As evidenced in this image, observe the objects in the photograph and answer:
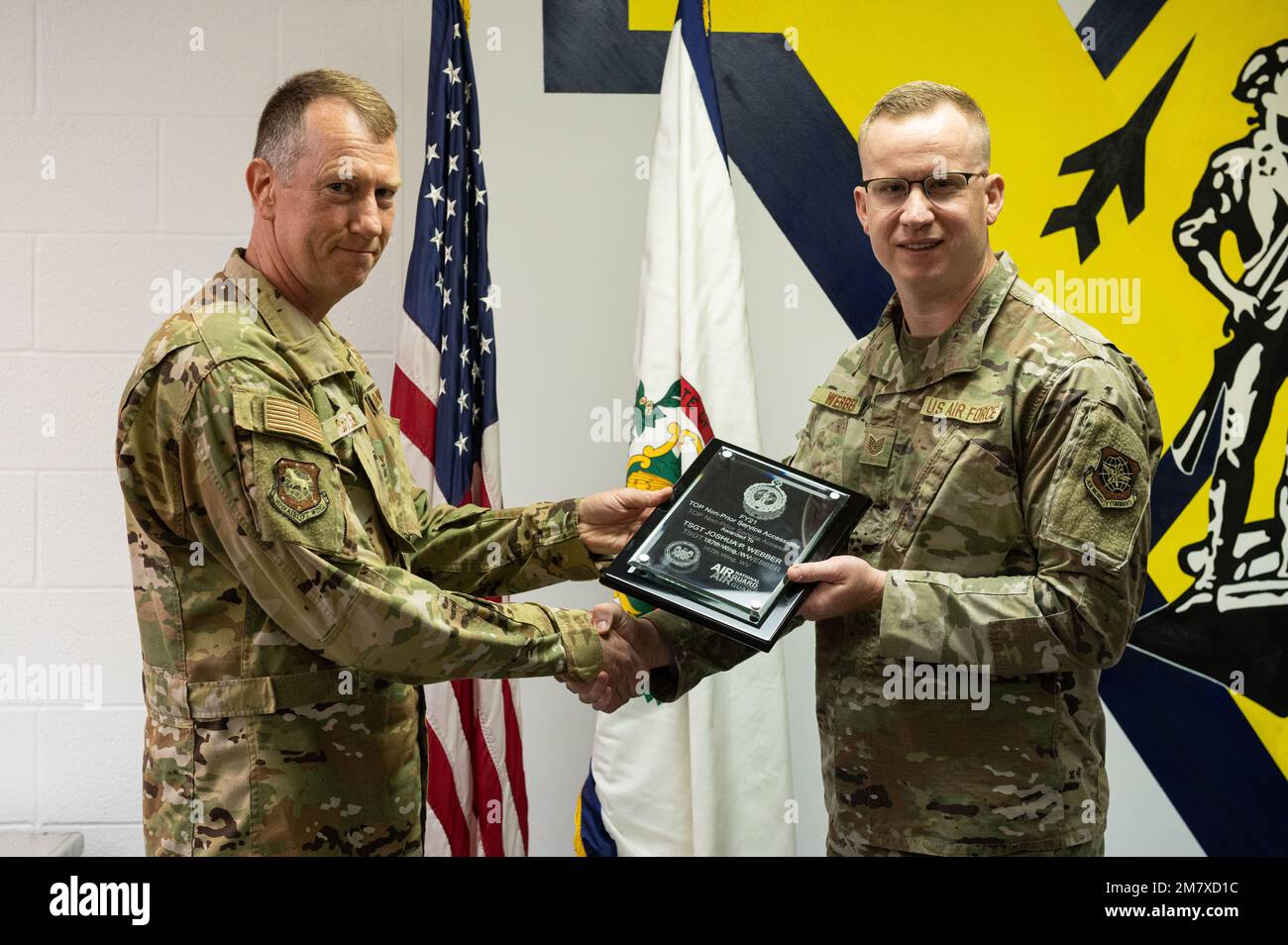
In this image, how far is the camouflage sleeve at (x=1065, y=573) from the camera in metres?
1.68

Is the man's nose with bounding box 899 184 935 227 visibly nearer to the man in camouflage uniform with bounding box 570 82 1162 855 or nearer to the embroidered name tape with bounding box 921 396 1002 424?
the man in camouflage uniform with bounding box 570 82 1162 855

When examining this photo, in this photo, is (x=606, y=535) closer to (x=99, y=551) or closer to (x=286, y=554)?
(x=286, y=554)

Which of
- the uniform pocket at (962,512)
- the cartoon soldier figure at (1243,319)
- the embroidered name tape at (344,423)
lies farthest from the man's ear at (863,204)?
the cartoon soldier figure at (1243,319)

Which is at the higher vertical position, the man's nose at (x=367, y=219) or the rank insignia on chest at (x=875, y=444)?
the man's nose at (x=367, y=219)

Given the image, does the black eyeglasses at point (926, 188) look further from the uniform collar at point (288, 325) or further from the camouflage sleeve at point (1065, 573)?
the uniform collar at point (288, 325)

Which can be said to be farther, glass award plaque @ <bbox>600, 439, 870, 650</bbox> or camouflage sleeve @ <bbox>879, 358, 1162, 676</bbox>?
glass award plaque @ <bbox>600, 439, 870, 650</bbox>

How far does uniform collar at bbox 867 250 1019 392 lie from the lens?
6.00 ft

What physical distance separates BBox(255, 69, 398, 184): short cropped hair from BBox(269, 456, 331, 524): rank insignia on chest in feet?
1.68

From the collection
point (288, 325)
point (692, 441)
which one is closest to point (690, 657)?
point (692, 441)

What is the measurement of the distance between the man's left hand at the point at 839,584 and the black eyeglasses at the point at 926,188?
586mm

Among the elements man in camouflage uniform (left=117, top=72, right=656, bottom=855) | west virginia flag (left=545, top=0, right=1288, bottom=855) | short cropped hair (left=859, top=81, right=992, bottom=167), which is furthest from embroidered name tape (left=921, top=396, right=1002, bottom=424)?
west virginia flag (left=545, top=0, right=1288, bottom=855)

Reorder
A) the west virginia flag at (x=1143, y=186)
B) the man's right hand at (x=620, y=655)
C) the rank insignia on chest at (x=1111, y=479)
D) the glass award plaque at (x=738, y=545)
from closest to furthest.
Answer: the rank insignia on chest at (x=1111, y=479), the glass award plaque at (x=738, y=545), the man's right hand at (x=620, y=655), the west virginia flag at (x=1143, y=186)

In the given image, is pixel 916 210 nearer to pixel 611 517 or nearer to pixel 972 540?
pixel 972 540

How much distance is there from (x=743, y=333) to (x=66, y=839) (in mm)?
2106
